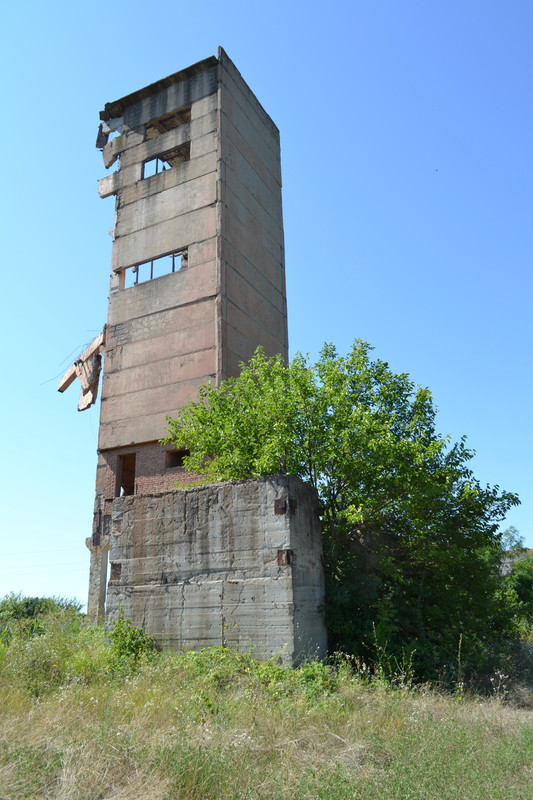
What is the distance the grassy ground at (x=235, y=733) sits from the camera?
5090mm

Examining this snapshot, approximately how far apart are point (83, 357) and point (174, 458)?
271 inches

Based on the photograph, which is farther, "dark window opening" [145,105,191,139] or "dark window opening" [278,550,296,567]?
"dark window opening" [145,105,191,139]

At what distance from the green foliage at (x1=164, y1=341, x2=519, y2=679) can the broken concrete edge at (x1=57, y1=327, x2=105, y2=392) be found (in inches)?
423

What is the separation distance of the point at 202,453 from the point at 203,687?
5560 mm

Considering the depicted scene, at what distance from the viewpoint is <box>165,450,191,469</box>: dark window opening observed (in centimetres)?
1908

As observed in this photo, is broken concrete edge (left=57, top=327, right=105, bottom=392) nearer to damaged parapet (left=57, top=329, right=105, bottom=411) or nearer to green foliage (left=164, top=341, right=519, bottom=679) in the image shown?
damaged parapet (left=57, top=329, right=105, bottom=411)

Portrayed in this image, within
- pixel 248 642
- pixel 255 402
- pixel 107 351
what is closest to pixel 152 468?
pixel 107 351

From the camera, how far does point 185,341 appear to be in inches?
779

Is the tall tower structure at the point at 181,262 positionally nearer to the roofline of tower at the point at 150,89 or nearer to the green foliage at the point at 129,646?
the roofline of tower at the point at 150,89

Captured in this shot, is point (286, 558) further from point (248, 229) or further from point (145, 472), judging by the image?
point (248, 229)

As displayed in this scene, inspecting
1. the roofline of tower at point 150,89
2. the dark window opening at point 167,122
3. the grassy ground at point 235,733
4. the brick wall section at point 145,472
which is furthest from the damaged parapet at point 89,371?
the grassy ground at point 235,733

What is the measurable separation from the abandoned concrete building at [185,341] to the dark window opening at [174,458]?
5 centimetres

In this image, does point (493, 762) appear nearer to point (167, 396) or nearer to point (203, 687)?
point (203, 687)

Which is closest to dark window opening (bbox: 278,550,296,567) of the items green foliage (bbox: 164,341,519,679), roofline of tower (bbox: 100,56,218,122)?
green foliage (bbox: 164,341,519,679)
